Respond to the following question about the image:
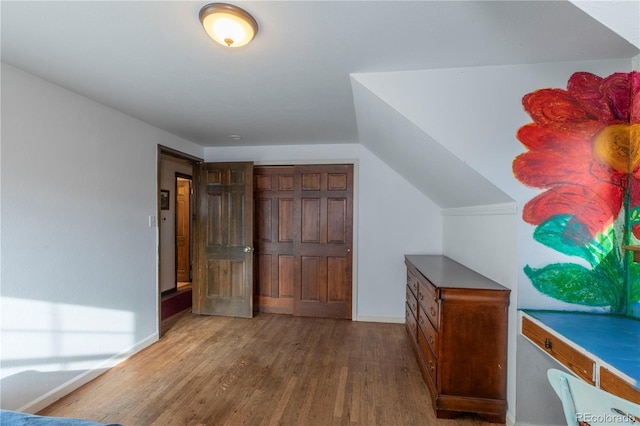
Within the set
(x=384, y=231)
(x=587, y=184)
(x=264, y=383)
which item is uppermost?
(x=587, y=184)

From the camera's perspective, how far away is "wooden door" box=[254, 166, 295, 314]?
3758 millimetres

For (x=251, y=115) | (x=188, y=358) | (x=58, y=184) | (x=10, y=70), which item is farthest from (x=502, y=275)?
(x=10, y=70)

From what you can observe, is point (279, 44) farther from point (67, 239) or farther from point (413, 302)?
point (413, 302)

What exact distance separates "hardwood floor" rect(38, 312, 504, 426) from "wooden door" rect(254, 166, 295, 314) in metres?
0.61

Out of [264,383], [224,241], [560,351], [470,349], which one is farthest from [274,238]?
[560,351]

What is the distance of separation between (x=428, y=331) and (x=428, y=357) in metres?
0.20

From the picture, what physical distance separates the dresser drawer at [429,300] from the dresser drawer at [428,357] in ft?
0.81

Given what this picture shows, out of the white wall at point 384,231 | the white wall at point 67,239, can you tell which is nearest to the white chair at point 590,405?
the white wall at point 384,231

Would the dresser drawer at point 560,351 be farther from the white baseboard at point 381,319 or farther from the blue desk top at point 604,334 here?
the white baseboard at point 381,319

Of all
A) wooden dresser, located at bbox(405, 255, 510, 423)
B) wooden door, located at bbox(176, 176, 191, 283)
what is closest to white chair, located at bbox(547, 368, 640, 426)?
wooden dresser, located at bbox(405, 255, 510, 423)

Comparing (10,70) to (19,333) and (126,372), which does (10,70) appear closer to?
(19,333)

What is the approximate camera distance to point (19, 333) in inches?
71.1

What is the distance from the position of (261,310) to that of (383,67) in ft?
10.9

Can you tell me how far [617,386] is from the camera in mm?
1069
